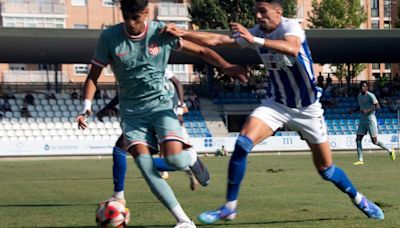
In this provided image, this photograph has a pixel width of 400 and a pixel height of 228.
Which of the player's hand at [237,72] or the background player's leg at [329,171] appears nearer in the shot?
the player's hand at [237,72]

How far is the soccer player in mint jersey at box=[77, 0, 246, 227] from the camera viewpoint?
815cm

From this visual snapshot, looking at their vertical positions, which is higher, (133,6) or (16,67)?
(133,6)

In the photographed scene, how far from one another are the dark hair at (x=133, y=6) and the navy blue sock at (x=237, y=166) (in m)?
1.73

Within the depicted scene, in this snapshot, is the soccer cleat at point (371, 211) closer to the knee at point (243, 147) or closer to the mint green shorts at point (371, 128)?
the knee at point (243, 147)

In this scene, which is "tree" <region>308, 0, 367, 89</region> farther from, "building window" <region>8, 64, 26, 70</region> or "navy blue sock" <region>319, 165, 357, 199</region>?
"navy blue sock" <region>319, 165, 357, 199</region>

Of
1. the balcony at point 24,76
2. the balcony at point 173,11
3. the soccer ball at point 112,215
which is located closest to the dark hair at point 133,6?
the soccer ball at point 112,215

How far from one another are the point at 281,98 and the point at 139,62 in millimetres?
1761

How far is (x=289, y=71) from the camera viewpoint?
8.95 m

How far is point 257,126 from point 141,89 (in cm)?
135

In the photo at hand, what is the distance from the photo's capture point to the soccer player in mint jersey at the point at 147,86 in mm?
8148

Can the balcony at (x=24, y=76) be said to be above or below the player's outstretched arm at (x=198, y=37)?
below

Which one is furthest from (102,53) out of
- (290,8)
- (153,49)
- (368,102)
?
(290,8)

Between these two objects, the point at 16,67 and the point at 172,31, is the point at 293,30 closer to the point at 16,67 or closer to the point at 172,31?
the point at 172,31

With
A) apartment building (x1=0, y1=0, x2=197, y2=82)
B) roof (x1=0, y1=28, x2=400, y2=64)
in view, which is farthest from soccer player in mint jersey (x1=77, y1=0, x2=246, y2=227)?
apartment building (x1=0, y1=0, x2=197, y2=82)
